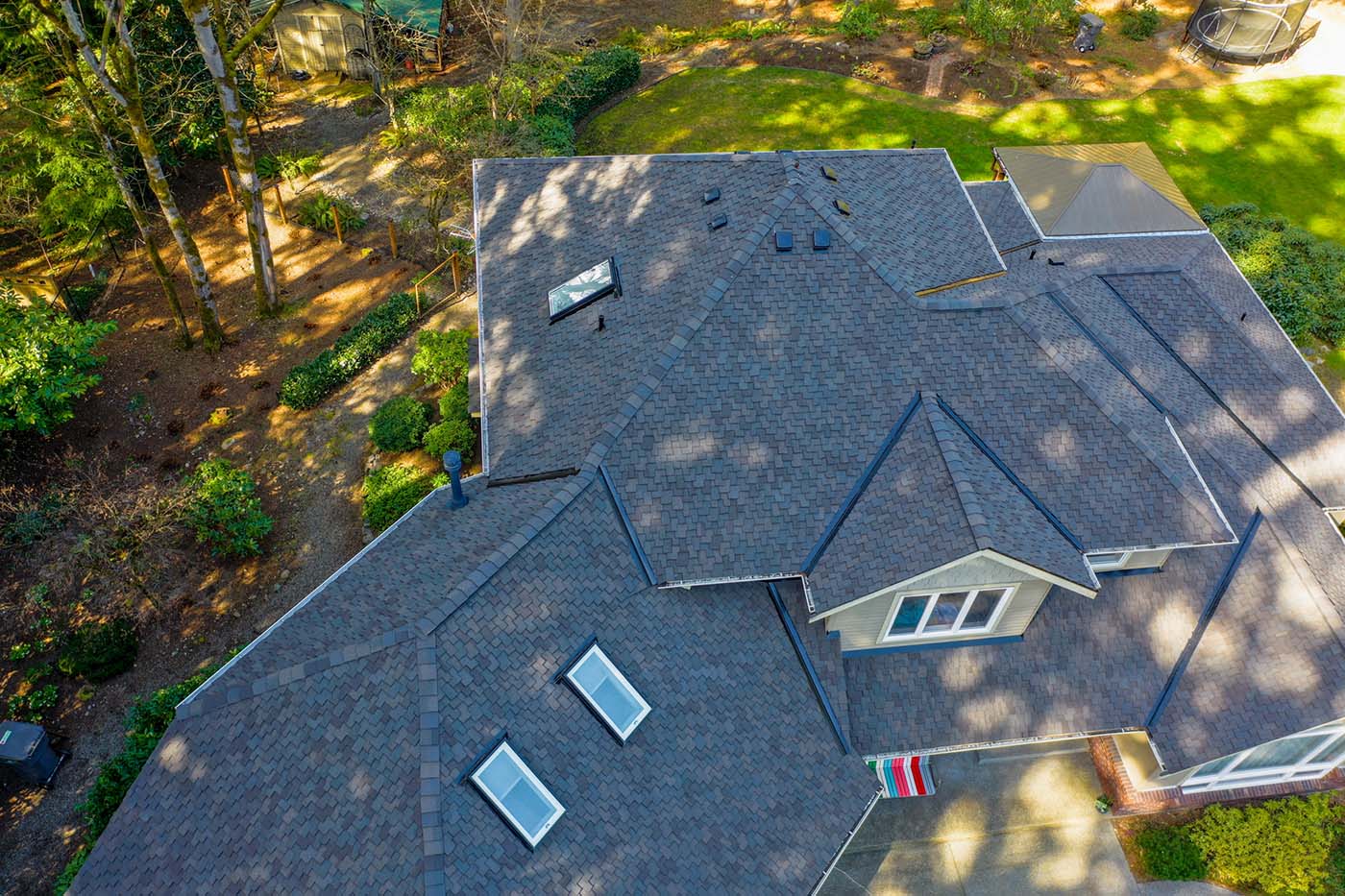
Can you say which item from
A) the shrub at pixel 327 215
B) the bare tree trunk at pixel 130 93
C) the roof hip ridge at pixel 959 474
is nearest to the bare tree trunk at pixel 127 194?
the bare tree trunk at pixel 130 93

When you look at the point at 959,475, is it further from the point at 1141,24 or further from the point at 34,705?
the point at 1141,24

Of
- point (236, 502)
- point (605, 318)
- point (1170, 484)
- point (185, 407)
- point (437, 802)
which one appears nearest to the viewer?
point (437, 802)

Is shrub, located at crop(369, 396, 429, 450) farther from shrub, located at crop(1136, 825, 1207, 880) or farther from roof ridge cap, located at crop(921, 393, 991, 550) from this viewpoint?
shrub, located at crop(1136, 825, 1207, 880)

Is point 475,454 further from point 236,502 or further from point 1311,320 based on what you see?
point 1311,320

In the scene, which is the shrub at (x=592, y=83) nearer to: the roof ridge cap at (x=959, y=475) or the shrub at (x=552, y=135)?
the shrub at (x=552, y=135)

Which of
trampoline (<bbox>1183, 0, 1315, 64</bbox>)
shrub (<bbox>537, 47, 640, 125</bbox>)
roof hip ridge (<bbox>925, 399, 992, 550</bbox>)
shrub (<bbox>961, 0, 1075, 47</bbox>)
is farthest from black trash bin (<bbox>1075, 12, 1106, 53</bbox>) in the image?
roof hip ridge (<bbox>925, 399, 992, 550</bbox>)

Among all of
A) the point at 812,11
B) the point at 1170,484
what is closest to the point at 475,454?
the point at 1170,484
